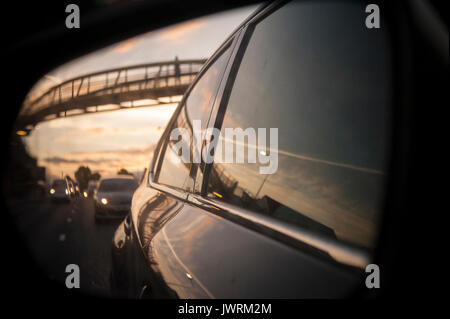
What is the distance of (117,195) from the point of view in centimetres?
500

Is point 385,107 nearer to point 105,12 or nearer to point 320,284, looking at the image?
point 320,284

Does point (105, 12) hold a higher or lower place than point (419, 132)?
higher

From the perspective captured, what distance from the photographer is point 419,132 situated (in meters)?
0.77

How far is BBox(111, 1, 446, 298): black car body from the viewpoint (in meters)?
0.98

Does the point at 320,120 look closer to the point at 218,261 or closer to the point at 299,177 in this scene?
the point at 299,177

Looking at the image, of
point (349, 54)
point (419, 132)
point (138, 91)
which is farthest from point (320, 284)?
point (138, 91)

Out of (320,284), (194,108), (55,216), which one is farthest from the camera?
(55,216)

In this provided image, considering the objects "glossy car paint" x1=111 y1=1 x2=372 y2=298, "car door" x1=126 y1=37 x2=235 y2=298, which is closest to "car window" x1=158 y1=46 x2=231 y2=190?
"car door" x1=126 y1=37 x2=235 y2=298

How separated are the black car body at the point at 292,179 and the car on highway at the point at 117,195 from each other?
1.55 m

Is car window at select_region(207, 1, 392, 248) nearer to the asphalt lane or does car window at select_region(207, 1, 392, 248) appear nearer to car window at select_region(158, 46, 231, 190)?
car window at select_region(158, 46, 231, 190)

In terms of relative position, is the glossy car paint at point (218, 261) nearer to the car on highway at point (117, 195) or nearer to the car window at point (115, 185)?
the car on highway at point (117, 195)

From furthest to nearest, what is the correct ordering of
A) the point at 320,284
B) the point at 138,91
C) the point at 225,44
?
the point at 138,91, the point at 225,44, the point at 320,284

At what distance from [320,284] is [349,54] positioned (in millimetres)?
632

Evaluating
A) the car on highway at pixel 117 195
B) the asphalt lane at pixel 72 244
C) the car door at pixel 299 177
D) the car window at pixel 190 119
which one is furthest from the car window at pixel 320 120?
the car on highway at pixel 117 195
